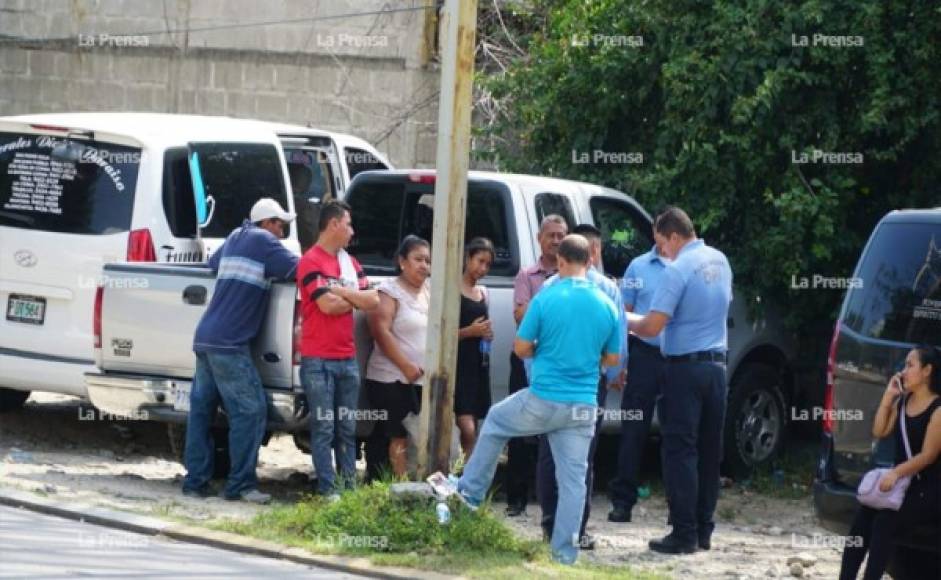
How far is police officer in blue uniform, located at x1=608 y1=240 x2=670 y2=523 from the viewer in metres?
11.0

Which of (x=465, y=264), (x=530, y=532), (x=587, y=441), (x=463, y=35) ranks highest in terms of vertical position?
(x=463, y=35)

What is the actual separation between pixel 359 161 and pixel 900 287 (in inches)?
268

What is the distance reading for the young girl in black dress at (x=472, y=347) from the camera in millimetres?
10625

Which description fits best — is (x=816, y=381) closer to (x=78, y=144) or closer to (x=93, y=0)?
(x=78, y=144)

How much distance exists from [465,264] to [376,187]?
5.16ft

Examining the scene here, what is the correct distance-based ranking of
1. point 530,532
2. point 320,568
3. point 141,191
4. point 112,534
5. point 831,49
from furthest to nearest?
point 831,49 < point 141,191 < point 530,532 < point 112,534 < point 320,568

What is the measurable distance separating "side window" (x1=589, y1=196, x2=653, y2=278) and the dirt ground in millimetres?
1635

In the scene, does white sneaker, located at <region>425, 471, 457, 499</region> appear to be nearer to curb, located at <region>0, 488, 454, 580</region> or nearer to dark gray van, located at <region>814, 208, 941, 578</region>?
curb, located at <region>0, 488, 454, 580</region>

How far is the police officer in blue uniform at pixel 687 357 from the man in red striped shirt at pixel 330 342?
1669 millimetres

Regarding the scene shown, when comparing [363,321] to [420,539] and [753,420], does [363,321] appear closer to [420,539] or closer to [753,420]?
[420,539]

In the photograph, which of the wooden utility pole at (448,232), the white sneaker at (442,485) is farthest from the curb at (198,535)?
the wooden utility pole at (448,232)

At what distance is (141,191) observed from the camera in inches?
459

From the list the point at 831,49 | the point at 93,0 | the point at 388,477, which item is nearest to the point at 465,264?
the point at 388,477

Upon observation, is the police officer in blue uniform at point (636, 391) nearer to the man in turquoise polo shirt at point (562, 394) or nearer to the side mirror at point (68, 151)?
the man in turquoise polo shirt at point (562, 394)
